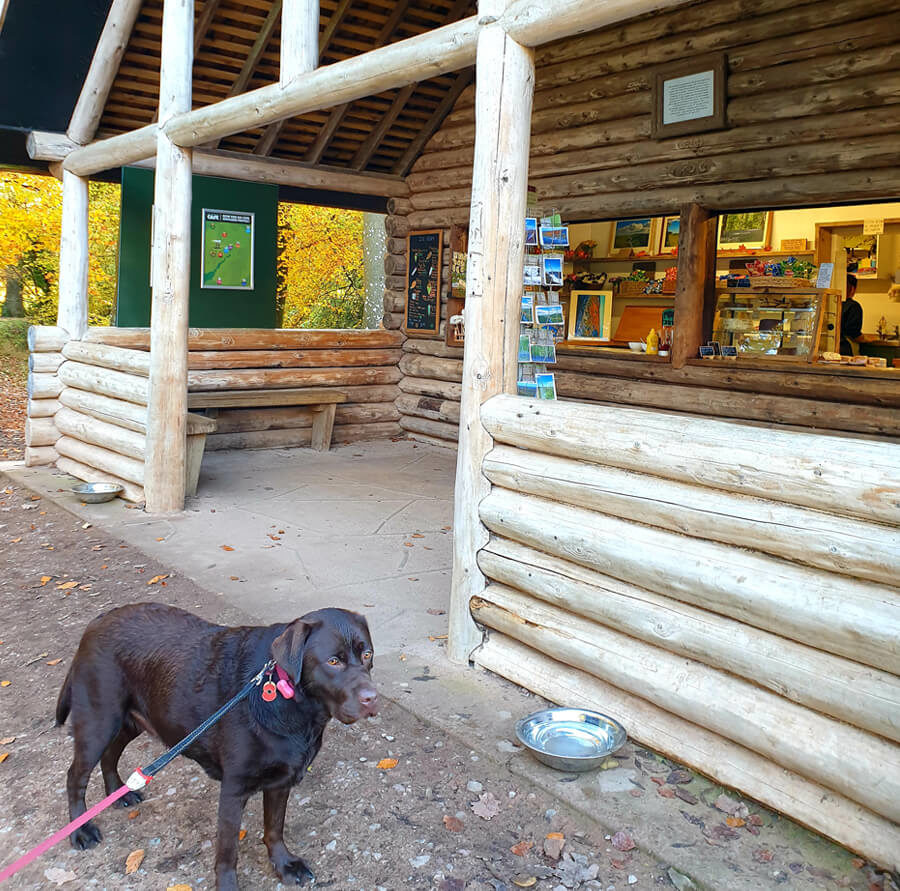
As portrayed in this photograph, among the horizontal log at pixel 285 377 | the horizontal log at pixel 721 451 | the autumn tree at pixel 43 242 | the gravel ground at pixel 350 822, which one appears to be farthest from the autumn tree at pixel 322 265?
the gravel ground at pixel 350 822

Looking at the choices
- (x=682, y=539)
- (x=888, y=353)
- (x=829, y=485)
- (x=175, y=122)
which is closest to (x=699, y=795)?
(x=682, y=539)

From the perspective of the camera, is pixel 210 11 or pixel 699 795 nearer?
pixel 699 795

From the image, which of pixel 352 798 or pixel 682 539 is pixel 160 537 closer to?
pixel 352 798

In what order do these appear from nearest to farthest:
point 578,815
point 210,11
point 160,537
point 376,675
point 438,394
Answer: point 578,815
point 376,675
point 160,537
point 210,11
point 438,394

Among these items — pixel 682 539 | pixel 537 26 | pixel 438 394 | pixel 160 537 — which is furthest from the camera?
pixel 438 394

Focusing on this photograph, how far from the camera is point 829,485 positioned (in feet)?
10.3

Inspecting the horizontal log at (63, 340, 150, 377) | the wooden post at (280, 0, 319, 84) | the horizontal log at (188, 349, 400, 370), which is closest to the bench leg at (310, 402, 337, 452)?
the horizontal log at (188, 349, 400, 370)

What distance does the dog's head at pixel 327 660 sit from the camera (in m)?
2.58

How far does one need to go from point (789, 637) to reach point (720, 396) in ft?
16.9

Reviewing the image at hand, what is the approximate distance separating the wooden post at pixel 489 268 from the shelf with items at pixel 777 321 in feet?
14.2

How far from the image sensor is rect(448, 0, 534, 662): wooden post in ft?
14.5

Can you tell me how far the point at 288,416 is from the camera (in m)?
11.3

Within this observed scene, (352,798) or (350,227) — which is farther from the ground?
(350,227)

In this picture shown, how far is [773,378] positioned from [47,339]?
24.8 ft
